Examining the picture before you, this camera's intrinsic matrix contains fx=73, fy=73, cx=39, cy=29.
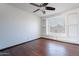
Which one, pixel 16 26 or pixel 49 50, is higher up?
pixel 16 26

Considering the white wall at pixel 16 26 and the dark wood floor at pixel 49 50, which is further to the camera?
the white wall at pixel 16 26

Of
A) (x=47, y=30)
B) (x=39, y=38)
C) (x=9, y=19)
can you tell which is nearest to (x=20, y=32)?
(x=9, y=19)

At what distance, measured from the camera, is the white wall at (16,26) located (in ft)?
5.15

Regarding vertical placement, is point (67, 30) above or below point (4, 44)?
above

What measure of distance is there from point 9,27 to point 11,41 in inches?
13.4

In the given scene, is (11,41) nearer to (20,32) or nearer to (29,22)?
(20,32)

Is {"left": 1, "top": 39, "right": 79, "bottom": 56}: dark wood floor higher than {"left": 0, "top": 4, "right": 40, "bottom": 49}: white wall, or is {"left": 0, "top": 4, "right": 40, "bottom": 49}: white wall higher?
{"left": 0, "top": 4, "right": 40, "bottom": 49}: white wall

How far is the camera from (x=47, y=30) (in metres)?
1.49

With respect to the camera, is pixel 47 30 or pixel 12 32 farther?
pixel 12 32

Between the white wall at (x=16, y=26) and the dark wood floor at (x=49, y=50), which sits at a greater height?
the white wall at (x=16, y=26)

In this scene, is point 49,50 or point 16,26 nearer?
point 49,50

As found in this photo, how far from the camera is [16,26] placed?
70.9 inches

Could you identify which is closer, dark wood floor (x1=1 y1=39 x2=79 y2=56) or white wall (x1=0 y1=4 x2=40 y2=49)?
dark wood floor (x1=1 y1=39 x2=79 y2=56)

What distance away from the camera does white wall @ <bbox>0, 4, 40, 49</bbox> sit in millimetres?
1570
